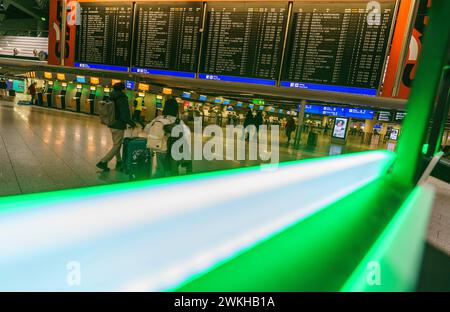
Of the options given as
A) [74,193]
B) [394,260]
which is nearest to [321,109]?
[394,260]

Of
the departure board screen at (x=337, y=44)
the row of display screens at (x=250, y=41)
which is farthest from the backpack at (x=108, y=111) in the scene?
the departure board screen at (x=337, y=44)

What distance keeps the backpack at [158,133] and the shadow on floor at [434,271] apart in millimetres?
3100

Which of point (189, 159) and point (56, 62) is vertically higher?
point (56, 62)

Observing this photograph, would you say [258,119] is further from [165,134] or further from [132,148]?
[132,148]

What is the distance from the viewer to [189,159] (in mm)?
4383

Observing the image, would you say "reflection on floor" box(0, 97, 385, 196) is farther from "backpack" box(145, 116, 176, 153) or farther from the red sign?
the red sign

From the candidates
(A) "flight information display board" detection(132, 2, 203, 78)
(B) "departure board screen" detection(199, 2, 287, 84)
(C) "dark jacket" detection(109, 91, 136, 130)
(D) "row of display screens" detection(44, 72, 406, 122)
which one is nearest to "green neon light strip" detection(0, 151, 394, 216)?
(B) "departure board screen" detection(199, 2, 287, 84)

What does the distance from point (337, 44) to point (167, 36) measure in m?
2.15

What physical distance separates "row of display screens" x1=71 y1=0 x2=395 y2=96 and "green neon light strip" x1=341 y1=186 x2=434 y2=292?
5.05 ft

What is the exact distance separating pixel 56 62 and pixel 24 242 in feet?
14.1

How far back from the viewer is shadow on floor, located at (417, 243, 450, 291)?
1713 millimetres
